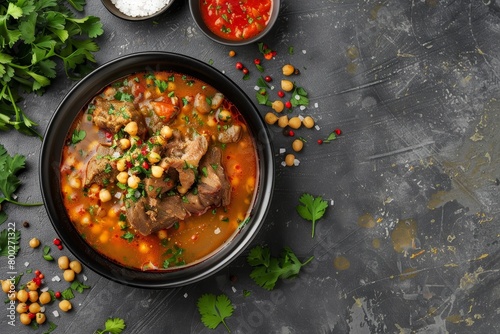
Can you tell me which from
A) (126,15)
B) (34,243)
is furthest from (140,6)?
(34,243)

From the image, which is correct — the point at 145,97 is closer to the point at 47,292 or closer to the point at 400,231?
the point at 47,292

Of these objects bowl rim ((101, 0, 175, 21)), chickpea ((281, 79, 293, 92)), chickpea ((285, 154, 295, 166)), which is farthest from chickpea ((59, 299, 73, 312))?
chickpea ((281, 79, 293, 92))

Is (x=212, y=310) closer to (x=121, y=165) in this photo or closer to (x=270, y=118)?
(x=121, y=165)

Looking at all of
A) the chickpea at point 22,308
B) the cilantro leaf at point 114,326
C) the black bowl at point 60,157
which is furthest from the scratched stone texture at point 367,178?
→ the black bowl at point 60,157

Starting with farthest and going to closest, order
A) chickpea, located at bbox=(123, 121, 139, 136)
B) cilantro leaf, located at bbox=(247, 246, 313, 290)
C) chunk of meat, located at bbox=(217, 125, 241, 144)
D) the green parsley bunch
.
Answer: cilantro leaf, located at bbox=(247, 246, 313, 290), the green parsley bunch, chunk of meat, located at bbox=(217, 125, 241, 144), chickpea, located at bbox=(123, 121, 139, 136)

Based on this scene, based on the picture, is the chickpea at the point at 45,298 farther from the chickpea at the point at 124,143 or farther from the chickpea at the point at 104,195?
the chickpea at the point at 124,143

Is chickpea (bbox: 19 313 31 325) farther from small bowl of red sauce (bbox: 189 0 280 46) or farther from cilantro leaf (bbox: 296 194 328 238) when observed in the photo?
small bowl of red sauce (bbox: 189 0 280 46)
